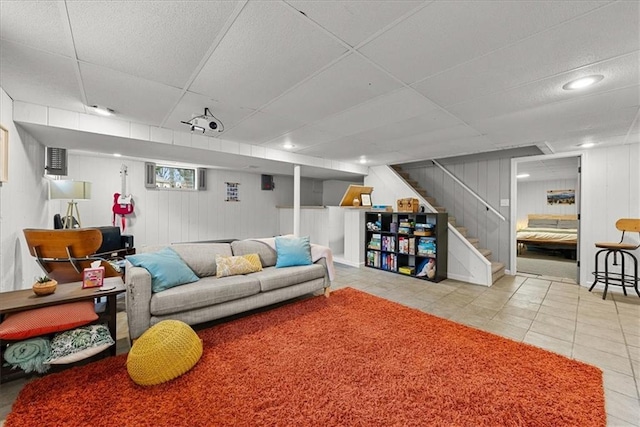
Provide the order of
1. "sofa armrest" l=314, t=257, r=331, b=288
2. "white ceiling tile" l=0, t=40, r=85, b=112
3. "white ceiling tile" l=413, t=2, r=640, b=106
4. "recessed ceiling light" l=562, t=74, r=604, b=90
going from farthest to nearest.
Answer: "sofa armrest" l=314, t=257, r=331, b=288 → "recessed ceiling light" l=562, t=74, r=604, b=90 → "white ceiling tile" l=0, t=40, r=85, b=112 → "white ceiling tile" l=413, t=2, r=640, b=106

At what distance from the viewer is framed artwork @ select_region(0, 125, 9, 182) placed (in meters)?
2.32

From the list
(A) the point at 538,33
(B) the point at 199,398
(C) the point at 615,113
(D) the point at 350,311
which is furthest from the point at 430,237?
(B) the point at 199,398

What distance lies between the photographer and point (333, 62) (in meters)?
2.01

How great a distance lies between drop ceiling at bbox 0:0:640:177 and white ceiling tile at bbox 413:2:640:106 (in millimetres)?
11

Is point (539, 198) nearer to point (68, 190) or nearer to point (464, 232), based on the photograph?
point (464, 232)

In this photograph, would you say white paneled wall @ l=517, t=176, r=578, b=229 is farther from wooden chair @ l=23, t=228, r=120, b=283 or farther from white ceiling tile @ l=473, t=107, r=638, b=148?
wooden chair @ l=23, t=228, r=120, b=283

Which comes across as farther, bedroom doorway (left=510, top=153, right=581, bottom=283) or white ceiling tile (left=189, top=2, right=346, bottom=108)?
bedroom doorway (left=510, top=153, right=581, bottom=283)

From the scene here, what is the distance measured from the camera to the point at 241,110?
3020mm

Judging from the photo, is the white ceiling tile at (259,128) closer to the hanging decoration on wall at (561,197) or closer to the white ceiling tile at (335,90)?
the white ceiling tile at (335,90)

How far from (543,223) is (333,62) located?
917cm

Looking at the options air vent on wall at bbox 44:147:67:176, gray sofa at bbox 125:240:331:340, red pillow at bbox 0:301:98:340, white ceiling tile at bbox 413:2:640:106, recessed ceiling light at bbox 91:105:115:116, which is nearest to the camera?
white ceiling tile at bbox 413:2:640:106

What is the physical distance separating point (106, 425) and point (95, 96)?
2.83 meters

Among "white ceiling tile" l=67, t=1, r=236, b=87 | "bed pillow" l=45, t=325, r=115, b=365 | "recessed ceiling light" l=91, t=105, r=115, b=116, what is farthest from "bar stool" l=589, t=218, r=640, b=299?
"recessed ceiling light" l=91, t=105, r=115, b=116

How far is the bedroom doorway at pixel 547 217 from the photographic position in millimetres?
5656
